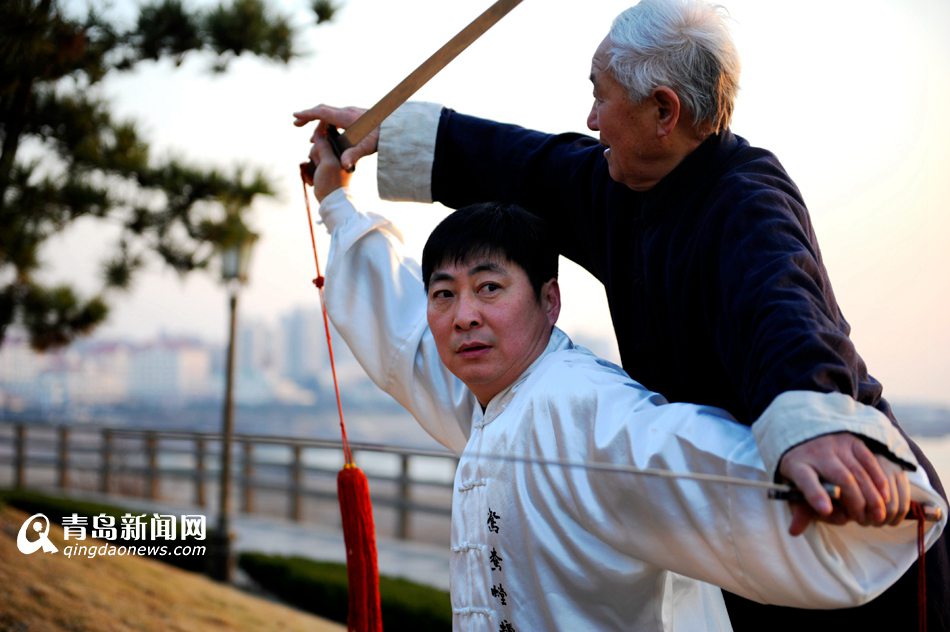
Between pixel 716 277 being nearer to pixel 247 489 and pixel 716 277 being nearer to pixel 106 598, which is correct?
pixel 106 598

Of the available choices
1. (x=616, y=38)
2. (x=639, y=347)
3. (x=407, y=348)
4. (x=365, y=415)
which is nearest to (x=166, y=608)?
(x=407, y=348)

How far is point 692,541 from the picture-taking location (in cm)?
137

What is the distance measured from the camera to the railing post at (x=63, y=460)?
11781 mm

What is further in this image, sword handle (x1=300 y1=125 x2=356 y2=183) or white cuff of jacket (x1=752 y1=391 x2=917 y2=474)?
sword handle (x1=300 y1=125 x2=356 y2=183)

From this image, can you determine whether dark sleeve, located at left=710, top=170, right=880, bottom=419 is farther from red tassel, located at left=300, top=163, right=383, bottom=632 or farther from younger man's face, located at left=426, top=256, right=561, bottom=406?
red tassel, located at left=300, top=163, right=383, bottom=632

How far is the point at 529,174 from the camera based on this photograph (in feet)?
6.81

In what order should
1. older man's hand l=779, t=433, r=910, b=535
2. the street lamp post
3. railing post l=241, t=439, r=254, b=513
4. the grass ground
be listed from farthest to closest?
railing post l=241, t=439, r=254, b=513
the street lamp post
the grass ground
older man's hand l=779, t=433, r=910, b=535

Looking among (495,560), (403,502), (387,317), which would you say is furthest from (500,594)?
(403,502)

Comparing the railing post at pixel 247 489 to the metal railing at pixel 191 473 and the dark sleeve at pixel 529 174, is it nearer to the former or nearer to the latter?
the metal railing at pixel 191 473

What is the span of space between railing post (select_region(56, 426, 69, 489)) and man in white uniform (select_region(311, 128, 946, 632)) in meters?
10.8

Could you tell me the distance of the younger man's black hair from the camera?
1722 mm

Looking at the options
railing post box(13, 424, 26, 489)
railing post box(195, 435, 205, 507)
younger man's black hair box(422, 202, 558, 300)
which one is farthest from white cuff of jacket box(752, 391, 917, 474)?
railing post box(13, 424, 26, 489)

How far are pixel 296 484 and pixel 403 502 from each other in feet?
4.60

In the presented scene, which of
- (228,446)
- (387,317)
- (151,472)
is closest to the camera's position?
(387,317)
